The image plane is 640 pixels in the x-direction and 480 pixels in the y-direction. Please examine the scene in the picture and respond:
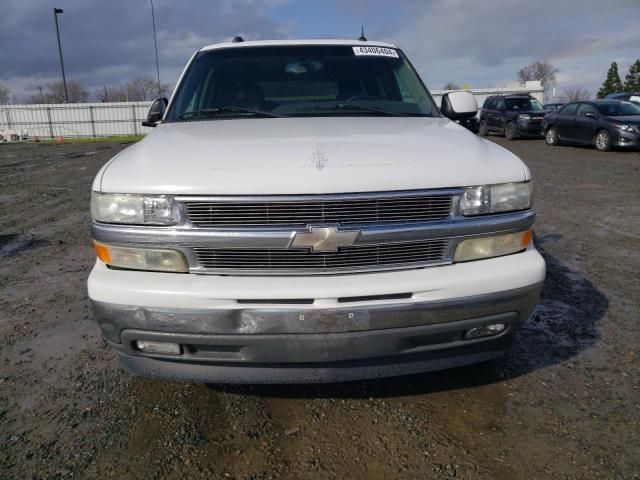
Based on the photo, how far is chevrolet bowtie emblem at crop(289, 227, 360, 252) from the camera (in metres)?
2.14

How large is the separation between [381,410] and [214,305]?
1.06 meters

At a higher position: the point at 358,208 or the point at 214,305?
the point at 358,208

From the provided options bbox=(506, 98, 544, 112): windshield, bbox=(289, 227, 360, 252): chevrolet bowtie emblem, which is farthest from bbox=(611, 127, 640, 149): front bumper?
bbox=(289, 227, 360, 252): chevrolet bowtie emblem

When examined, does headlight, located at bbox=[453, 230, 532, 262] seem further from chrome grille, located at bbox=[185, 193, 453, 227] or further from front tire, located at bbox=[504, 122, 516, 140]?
front tire, located at bbox=[504, 122, 516, 140]

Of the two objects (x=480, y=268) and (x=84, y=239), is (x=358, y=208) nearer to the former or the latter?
(x=480, y=268)

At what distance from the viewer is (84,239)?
601 centimetres

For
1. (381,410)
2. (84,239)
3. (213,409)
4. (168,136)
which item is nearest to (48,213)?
(84,239)

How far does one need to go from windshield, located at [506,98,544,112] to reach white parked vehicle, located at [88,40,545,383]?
19596 mm

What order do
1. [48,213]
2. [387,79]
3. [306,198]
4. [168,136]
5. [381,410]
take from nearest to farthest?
[306,198] → [381,410] → [168,136] → [387,79] → [48,213]

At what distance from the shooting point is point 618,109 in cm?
1509

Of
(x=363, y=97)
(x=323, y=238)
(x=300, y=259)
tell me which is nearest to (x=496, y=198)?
(x=323, y=238)

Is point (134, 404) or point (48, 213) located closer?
point (134, 404)

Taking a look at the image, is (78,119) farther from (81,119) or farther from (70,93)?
(70,93)

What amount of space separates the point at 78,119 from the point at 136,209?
3694 centimetres
